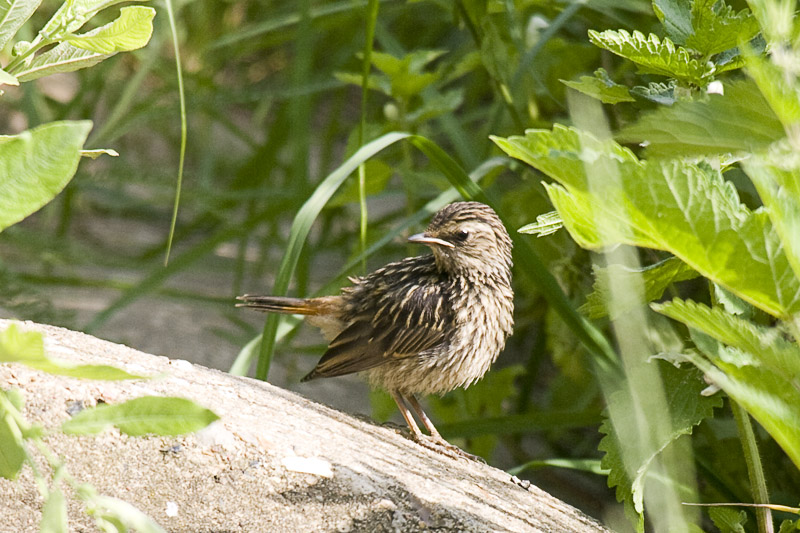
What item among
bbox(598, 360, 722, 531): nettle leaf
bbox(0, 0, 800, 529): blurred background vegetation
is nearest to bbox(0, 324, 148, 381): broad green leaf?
bbox(598, 360, 722, 531): nettle leaf

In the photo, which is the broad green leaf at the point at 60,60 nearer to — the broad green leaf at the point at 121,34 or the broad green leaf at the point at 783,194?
the broad green leaf at the point at 121,34

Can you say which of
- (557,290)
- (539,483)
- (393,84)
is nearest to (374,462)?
(557,290)

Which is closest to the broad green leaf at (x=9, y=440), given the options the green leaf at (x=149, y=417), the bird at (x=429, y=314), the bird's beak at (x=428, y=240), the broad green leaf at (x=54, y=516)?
the green leaf at (x=149, y=417)

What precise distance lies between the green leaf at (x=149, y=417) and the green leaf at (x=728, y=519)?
1.60 m

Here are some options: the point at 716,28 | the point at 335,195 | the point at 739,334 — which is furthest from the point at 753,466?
the point at 335,195

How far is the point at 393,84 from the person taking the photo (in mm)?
3990

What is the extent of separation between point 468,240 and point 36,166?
2294mm

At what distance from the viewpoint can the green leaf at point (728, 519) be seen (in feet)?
8.21

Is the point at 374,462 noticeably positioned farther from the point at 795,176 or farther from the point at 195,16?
the point at 195,16

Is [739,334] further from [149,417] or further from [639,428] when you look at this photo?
[149,417]

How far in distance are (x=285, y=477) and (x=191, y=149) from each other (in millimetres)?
6245

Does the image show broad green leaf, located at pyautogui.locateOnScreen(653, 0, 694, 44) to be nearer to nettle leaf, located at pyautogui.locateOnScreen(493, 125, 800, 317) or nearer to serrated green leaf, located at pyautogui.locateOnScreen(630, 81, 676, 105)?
serrated green leaf, located at pyautogui.locateOnScreen(630, 81, 676, 105)

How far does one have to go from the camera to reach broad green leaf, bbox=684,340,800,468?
4.84 feet

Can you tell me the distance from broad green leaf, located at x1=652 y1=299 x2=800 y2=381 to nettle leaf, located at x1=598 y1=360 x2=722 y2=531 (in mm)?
732
